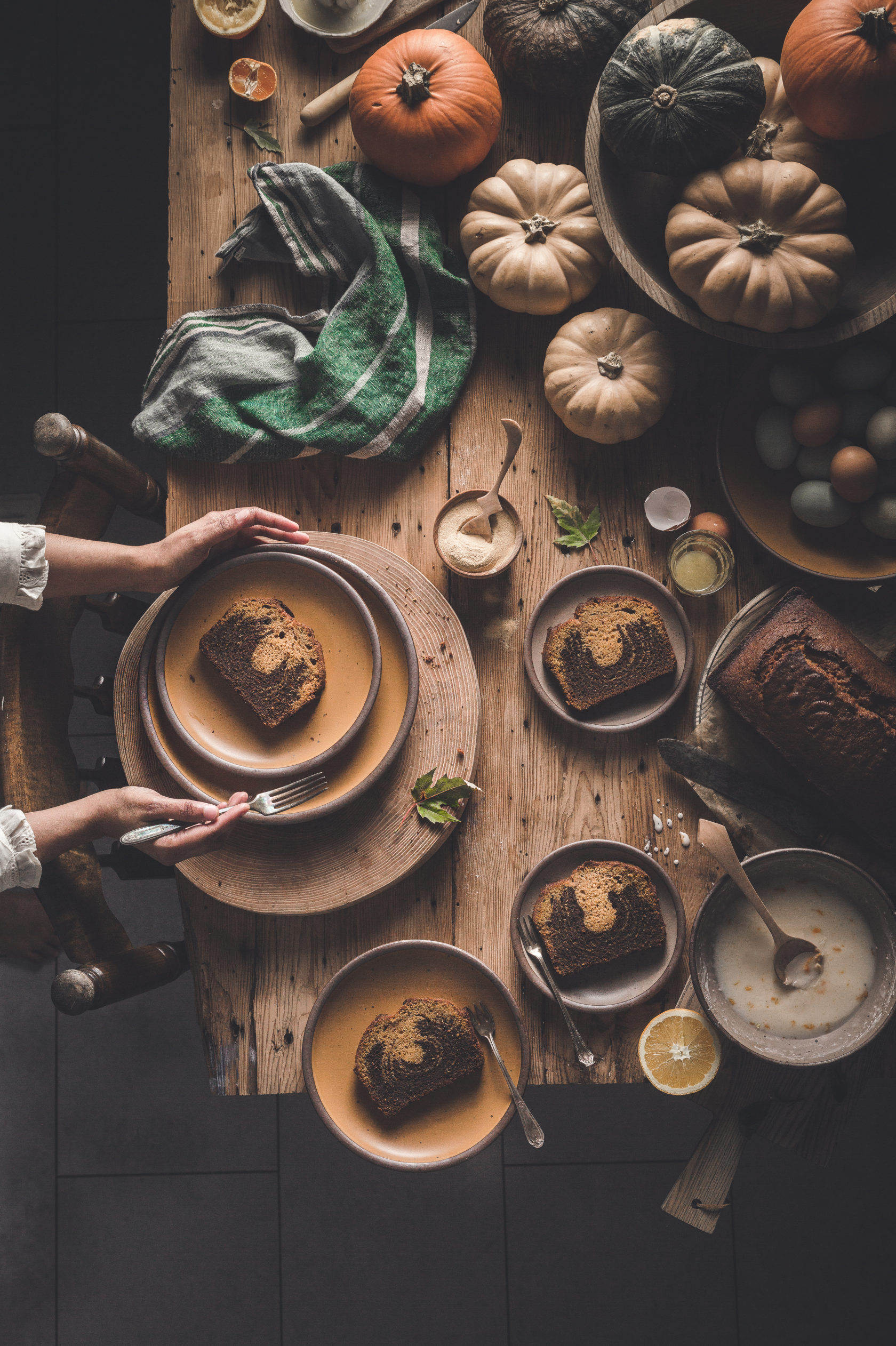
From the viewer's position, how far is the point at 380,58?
85.0 inches

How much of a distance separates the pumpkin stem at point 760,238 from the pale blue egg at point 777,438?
40cm

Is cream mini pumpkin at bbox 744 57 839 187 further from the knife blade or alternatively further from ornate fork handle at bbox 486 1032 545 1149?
ornate fork handle at bbox 486 1032 545 1149

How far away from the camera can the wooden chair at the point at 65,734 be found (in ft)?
6.30

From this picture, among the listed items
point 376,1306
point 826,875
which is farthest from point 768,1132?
point 376,1306

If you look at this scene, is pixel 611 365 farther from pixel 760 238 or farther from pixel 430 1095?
pixel 430 1095

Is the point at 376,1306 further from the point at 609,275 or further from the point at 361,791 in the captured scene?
the point at 609,275

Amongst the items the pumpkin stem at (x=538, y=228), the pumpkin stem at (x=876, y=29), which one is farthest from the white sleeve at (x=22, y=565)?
the pumpkin stem at (x=876, y=29)

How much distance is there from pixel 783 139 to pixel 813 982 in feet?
6.43

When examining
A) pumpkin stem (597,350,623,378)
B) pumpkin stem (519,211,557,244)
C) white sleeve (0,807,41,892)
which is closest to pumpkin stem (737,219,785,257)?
pumpkin stem (597,350,623,378)

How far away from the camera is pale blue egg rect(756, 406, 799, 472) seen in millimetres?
2111

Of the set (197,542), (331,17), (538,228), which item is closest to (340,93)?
(331,17)

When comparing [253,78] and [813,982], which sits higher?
[253,78]

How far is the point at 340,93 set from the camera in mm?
2303

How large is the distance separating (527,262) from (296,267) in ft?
2.10
